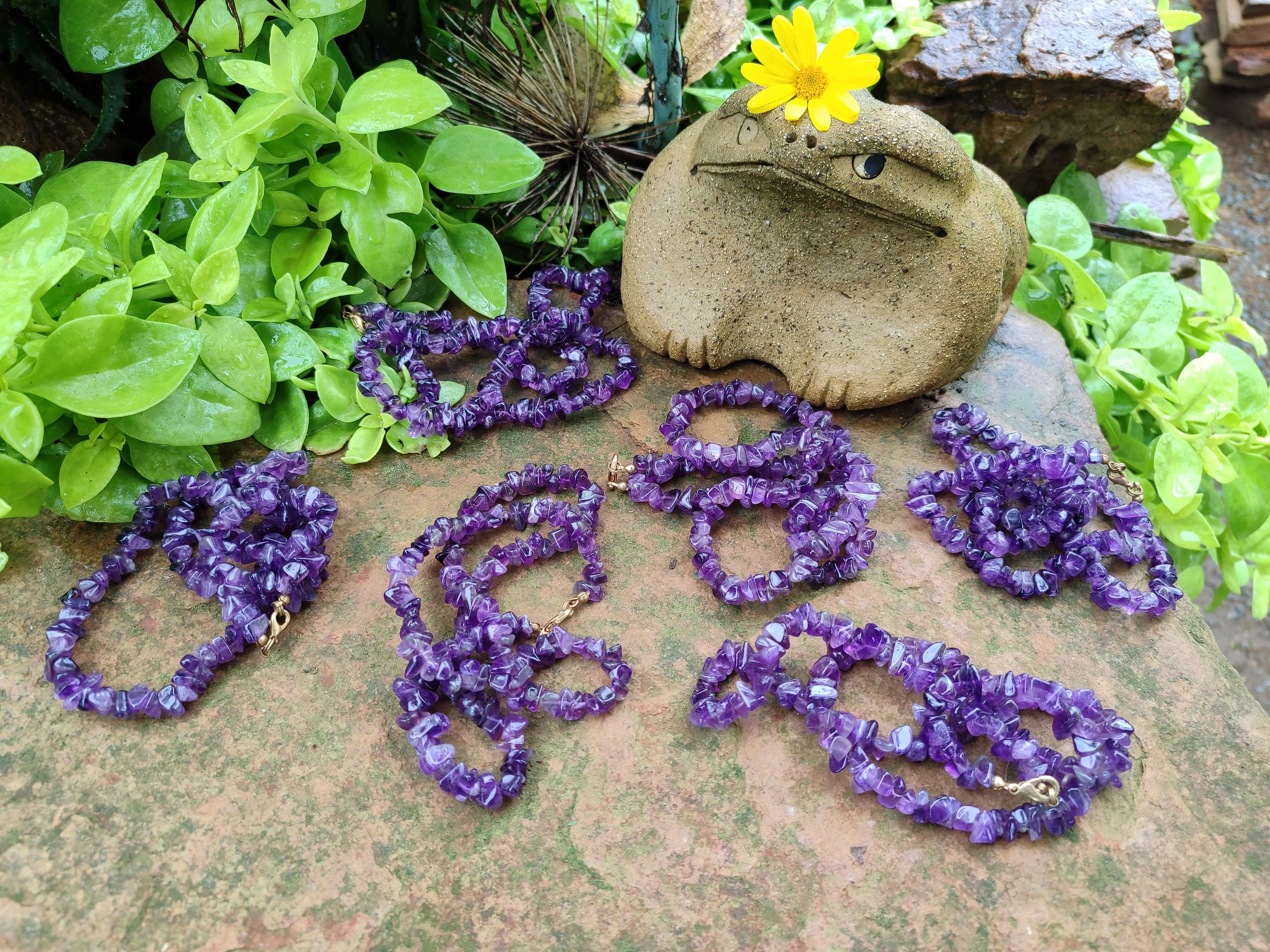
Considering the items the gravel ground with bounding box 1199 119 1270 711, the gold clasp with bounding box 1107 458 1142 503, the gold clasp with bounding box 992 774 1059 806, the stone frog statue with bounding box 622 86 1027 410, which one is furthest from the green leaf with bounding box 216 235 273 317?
the gravel ground with bounding box 1199 119 1270 711

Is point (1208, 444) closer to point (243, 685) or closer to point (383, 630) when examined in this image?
point (383, 630)

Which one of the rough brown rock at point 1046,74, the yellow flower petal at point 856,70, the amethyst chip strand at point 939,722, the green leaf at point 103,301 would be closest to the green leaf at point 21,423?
the green leaf at point 103,301

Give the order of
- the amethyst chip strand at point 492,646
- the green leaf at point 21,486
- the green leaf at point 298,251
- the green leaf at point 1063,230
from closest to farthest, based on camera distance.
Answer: the amethyst chip strand at point 492,646 < the green leaf at point 21,486 < the green leaf at point 298,251 < the green leaf at point 1063,230

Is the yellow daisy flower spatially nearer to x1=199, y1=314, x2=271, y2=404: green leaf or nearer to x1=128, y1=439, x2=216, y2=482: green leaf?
x1=199, y1=314, x2=271, y2=404: green leaf

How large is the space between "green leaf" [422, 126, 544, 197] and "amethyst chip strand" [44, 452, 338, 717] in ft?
1.92

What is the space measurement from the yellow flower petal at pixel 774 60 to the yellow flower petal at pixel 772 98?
0.01 m

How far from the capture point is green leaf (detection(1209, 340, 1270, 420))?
1.83 m

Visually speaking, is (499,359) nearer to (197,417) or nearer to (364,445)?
(364,445)

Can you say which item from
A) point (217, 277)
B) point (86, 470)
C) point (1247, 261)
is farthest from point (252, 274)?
point (1247, 261)

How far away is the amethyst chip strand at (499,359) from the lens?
5.30 ft

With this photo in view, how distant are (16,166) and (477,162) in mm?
723

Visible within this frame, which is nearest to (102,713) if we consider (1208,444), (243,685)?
(243,685)

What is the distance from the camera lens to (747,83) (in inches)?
89.0

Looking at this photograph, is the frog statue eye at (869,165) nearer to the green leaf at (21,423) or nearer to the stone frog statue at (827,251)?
the stone frog statue at (827,251)
